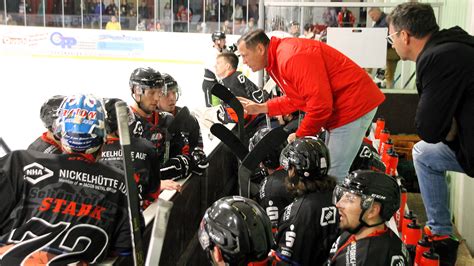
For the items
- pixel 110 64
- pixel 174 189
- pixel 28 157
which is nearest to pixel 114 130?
pixel 174 189

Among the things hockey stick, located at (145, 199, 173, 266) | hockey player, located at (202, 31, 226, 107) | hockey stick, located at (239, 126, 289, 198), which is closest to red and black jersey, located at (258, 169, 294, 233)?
hockey stick, located at (239, 126, 289, 198)

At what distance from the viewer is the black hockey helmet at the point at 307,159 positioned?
2252 mm

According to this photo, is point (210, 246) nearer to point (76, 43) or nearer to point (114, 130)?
point (114, 130)

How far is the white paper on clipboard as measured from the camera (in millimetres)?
5941

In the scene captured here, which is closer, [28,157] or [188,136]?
[28,157]

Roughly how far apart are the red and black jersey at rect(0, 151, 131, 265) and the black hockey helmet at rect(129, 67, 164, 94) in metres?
1.28

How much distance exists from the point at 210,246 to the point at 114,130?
112 centimetres

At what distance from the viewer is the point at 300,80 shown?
9.58 ft

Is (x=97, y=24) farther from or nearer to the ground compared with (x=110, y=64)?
farther from the ground

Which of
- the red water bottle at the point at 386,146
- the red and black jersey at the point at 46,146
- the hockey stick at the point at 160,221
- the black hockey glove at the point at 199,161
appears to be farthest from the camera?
the red water bottle at the point at 386,146

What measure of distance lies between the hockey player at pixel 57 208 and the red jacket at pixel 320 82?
137 cm

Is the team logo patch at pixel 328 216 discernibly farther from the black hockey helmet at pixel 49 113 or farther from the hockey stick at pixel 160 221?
the black hockey helmet at pixel 49 113

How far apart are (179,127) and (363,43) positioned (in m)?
3.29

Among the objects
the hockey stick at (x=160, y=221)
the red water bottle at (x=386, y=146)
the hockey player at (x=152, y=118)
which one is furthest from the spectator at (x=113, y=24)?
the hockey stick at (x=160, y=221)
